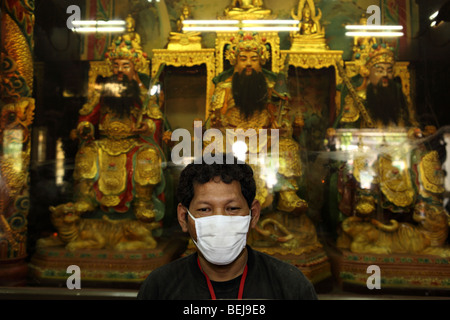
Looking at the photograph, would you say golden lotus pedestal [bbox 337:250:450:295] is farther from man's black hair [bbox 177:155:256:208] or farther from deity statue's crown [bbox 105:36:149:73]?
deity statue's crown [bbox 105:36:149:73]

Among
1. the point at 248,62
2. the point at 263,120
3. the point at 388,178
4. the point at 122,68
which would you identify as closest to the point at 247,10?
the point at 248,62

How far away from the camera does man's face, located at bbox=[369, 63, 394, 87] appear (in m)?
3.66

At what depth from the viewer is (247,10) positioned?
12.2 feet

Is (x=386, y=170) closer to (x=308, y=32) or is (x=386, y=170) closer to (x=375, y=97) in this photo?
(x=375, y=97)

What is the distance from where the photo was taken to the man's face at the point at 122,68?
3.71 meters

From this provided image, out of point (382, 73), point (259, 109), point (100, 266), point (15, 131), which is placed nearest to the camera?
point (100, 266)

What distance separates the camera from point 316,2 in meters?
3.80

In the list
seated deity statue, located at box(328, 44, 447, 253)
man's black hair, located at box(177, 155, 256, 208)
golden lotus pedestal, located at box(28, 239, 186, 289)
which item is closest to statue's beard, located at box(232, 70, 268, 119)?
seated deity statue, located at box(328, 44, 447, 253)

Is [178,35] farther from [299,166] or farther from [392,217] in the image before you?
[392,217]

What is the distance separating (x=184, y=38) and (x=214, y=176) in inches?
101

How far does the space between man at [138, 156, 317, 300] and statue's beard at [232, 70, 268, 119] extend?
198 cm

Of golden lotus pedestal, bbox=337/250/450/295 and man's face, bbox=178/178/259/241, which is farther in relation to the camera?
golden lotus pedestal, bbox=337/250/450/295
